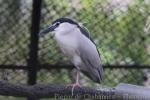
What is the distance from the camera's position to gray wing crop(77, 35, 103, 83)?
9.23 ft

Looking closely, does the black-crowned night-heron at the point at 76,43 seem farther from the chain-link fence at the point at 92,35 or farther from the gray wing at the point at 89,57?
the chain-link fence at the point at 92,35

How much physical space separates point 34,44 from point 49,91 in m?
0.79

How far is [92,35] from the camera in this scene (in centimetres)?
359

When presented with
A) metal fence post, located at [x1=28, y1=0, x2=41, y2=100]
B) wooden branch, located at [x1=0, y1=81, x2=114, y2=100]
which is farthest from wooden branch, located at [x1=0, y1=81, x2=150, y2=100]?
metal fence post, located at [x1=28, y1=0, x2=41, y2=100]

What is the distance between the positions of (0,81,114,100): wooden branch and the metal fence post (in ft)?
2.19

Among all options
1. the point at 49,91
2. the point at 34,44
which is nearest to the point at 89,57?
the point at 49,91

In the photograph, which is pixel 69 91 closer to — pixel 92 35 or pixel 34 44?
pixel 34 44

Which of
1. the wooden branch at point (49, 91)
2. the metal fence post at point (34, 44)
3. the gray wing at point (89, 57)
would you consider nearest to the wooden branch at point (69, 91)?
the wooden branch at point (49, 91)

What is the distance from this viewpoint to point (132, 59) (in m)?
3.68

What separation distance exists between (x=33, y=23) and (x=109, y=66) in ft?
1.70

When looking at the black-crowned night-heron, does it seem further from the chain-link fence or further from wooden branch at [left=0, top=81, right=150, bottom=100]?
the chain-link fence

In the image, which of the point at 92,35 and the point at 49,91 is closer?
the point at 49,91

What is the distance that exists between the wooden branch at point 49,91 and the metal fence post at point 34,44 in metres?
0.67

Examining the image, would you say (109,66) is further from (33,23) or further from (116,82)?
(33,23)
